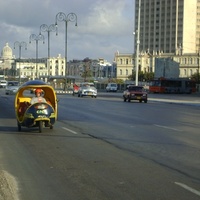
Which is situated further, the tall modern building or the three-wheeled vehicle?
the tall modern building

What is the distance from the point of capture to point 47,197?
7.27m

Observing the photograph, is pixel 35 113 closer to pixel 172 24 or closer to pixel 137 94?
pixel 137 94

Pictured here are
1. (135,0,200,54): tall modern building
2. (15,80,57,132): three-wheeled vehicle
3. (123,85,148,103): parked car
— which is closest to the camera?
(15,80,57,132): three-wheeled vehicle

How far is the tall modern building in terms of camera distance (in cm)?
18325

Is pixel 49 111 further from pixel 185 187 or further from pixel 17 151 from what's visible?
pixel 185 187

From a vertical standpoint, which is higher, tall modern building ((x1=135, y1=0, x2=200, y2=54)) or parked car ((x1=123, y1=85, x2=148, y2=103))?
tall modern building ((x1=135, y1=0, x2=200, y2=54))

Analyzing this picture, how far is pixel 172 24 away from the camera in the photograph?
7470 inches

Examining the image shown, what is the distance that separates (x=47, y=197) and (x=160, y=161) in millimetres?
3895

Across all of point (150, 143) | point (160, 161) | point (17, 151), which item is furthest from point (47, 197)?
point (150, 143)

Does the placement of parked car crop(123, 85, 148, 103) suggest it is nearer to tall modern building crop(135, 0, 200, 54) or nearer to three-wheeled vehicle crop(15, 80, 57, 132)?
three-wheeled vehicle crop(15, 80, 57, 132)

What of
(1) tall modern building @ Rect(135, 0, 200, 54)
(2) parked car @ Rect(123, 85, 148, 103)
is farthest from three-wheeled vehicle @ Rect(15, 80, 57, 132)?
(1) tall modern building @ Rect(135, 0, 200, 54)

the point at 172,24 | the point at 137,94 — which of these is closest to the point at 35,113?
the point at 137,94

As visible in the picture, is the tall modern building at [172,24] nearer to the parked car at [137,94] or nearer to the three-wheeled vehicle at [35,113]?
the parked car at [137,94]

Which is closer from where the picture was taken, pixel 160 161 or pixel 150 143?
pixel 160 161
